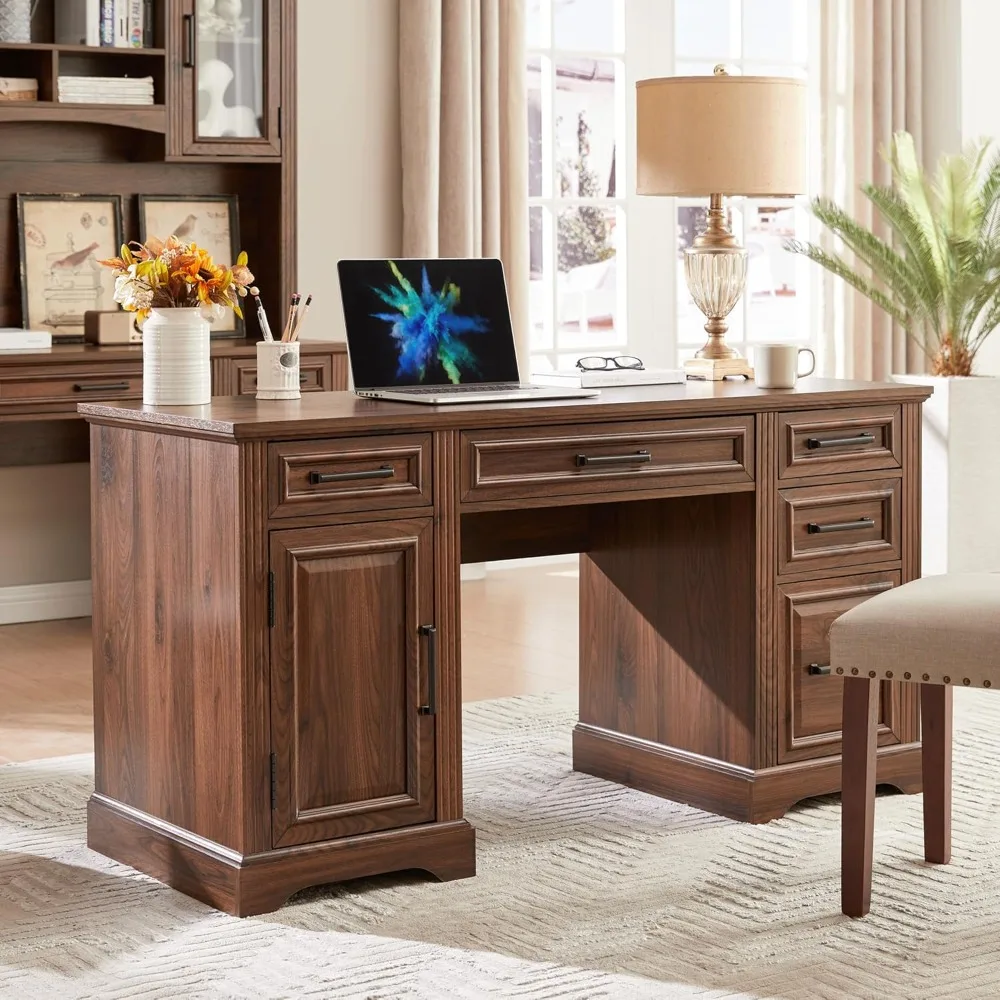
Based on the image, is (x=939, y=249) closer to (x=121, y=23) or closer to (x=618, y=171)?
(x=618, y=171)

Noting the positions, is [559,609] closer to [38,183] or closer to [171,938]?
[38,183]

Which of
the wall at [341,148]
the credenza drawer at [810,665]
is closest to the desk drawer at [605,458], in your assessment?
the credenza drawer at [810,665]

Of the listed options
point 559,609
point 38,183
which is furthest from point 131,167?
point 559,609

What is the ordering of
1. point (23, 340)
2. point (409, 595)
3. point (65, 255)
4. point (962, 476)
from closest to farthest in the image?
point (409, 595)
point (23, 340)
point (65, 255)
point (962, 476)

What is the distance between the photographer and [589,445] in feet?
9.54

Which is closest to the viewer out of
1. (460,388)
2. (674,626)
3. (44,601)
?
(460,388)

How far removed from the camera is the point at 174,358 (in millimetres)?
2865

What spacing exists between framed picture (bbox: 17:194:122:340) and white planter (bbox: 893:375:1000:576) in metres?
2.55

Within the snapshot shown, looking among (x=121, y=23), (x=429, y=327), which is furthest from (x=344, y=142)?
(x=429, y=327)

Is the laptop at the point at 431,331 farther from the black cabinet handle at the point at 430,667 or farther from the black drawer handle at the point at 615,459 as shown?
the black cabinet handle at the point at 430,667

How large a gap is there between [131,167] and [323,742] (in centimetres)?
283

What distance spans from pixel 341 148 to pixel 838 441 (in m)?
2.75

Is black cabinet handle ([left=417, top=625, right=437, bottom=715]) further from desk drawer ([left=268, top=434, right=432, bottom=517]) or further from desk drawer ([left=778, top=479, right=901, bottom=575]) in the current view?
desk drawer ([left=778, top=479, right=901, bottom=575])

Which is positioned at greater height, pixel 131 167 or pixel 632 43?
pixel 632 43
